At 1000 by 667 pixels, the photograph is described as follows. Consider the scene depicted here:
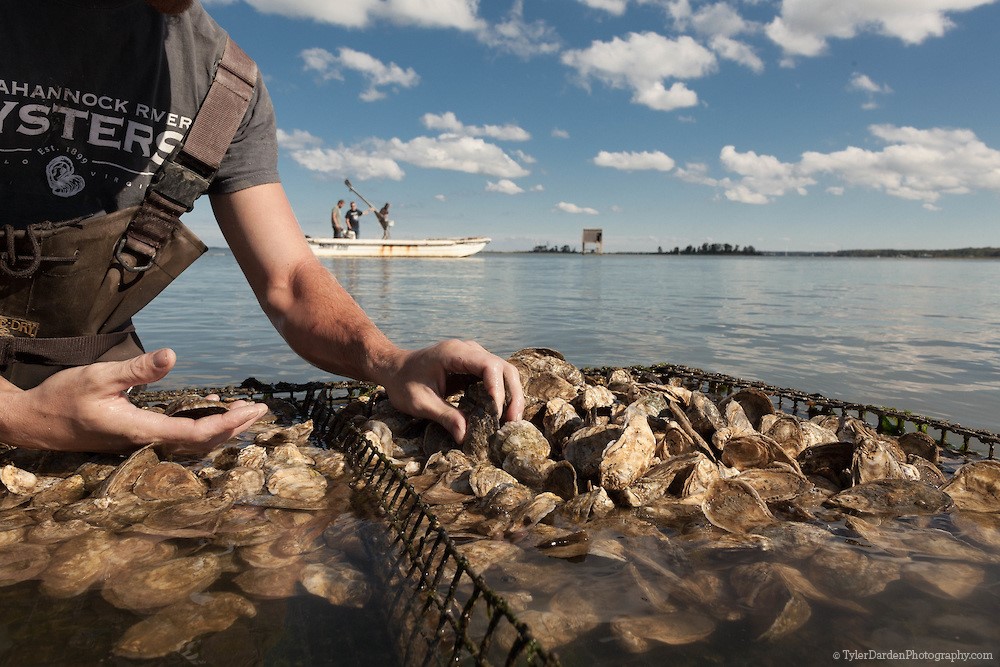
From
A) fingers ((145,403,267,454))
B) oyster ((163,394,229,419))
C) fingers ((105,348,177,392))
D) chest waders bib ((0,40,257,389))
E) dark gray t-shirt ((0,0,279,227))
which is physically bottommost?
oyster ((163,394,229,419))

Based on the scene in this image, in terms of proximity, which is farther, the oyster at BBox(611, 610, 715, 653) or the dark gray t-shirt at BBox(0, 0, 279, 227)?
the dark gray t-shirt at BBox(0, 0, 279, 227)

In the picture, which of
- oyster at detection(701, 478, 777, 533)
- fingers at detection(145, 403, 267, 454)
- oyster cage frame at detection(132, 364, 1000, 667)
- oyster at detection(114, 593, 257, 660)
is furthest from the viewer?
oyster at detection(701, 478, 777, 533)

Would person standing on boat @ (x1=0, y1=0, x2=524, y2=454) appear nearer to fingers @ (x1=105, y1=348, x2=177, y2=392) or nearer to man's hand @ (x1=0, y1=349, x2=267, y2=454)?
man's hand @ (x1=0, y1=349, x2=267, y2=454)

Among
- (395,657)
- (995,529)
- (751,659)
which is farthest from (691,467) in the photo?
(395,657)

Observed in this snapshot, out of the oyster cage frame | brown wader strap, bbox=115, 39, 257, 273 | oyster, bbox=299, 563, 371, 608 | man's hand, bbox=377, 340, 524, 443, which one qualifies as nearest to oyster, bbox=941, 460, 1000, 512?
the oyster cage frame

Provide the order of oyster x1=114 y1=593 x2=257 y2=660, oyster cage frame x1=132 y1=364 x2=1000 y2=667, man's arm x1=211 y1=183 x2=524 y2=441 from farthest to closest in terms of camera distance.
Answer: man's arm x1=211 y1=183 x2=524 y2=441
oyster x1=114 y1=593 x2=257 y2=660
oyster cage frame x1=132 y1=364 x2=1000 y2=667

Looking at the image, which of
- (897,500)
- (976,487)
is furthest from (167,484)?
(976,487)

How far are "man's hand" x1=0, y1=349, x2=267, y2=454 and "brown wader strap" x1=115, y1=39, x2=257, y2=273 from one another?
0.96 meters

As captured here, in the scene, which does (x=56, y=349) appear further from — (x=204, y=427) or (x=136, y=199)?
(x=204, y=427)

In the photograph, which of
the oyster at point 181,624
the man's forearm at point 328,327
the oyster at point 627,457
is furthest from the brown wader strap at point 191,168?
the oyster at point 627,457

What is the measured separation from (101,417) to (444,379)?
4.62 feet

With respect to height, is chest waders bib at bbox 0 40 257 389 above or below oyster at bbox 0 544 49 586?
above

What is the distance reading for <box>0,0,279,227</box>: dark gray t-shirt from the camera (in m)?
2.62

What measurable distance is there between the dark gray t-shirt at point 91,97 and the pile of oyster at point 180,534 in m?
1.20
